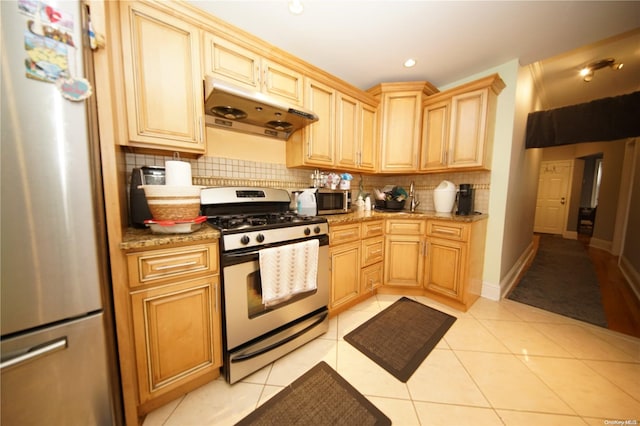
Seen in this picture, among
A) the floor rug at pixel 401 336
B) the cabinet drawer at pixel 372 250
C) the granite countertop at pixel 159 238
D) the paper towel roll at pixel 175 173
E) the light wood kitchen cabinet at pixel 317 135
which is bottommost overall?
the floor rug at pixel 401 336

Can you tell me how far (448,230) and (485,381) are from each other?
1.16 metres

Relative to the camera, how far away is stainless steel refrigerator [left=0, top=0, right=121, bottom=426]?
641mm

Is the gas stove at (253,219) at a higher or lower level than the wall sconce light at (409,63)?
lower


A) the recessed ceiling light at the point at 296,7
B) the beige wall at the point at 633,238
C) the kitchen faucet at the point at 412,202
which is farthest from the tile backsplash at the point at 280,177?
the beige wall at the point at 633,238

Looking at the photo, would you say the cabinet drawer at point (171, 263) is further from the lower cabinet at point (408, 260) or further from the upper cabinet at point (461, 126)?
the upper cabinet at point (461, 126)

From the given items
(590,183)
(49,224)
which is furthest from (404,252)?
(590,183)

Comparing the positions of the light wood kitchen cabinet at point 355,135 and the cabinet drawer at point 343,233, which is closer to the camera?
the cabinet drawer at point 343,233

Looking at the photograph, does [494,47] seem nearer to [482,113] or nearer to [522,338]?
[482,113]

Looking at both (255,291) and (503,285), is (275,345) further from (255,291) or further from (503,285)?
(503,285)

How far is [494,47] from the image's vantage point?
1854 millimetres

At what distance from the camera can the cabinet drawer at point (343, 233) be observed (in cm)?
175

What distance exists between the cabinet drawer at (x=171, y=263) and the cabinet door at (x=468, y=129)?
95.2 inches

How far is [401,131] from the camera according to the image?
96.3 inches

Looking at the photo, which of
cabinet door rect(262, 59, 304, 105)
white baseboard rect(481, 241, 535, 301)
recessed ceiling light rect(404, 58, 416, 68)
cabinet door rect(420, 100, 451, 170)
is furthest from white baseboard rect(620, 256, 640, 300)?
cabinet door rect(262, 59, 304, 105)
